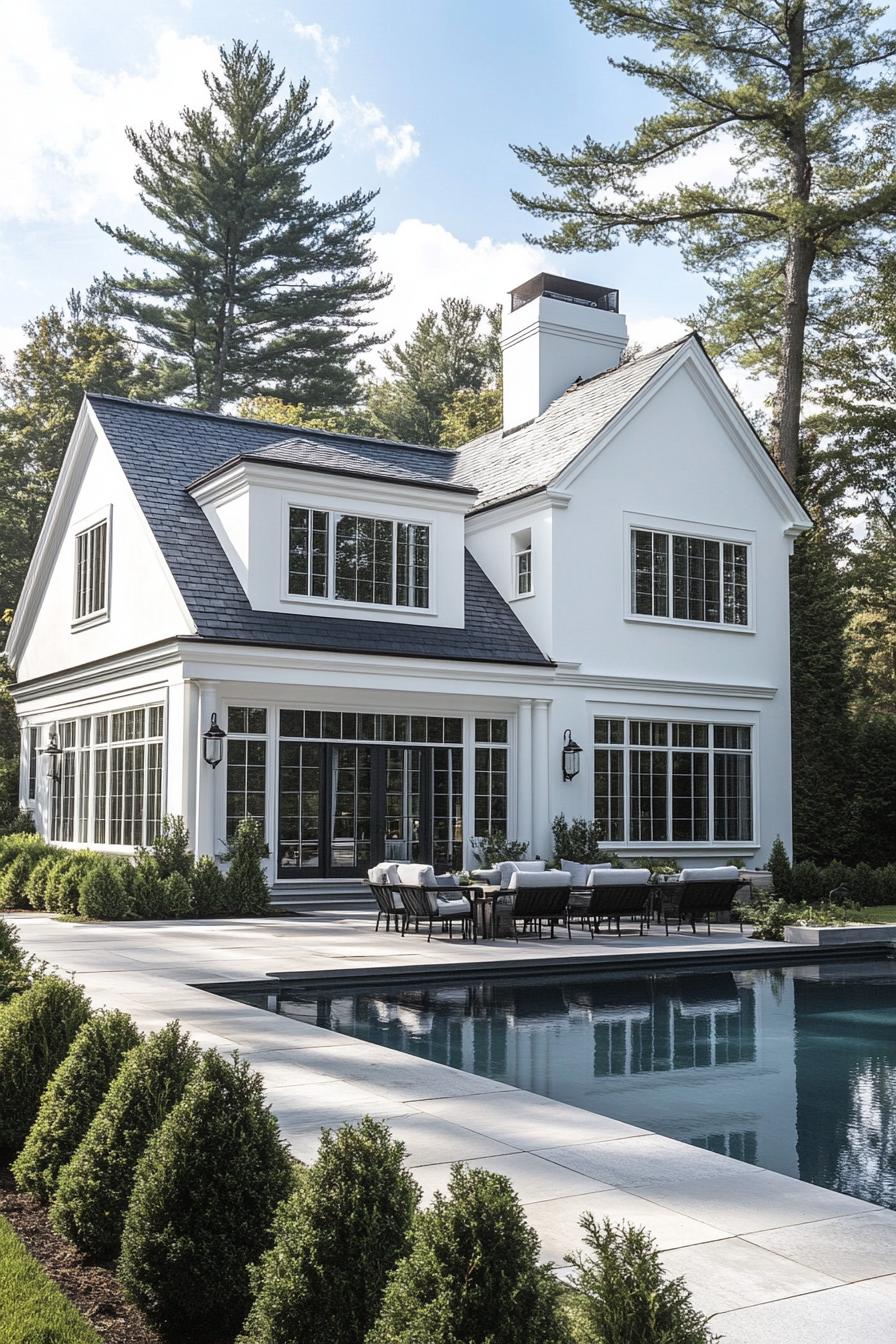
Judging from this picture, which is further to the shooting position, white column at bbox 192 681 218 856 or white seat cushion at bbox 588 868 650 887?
white column at bbox 192 681 218 856

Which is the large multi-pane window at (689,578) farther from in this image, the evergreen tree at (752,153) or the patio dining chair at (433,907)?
the patio dining chair at (433,907)

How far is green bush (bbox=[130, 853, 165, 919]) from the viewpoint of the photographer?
56.5ft

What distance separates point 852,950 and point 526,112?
62.1 ft

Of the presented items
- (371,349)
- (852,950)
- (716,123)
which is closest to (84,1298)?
(852,950)

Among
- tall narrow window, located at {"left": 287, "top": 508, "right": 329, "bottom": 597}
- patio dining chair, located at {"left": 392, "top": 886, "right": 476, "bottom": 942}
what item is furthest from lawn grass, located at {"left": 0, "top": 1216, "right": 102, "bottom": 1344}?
tall narrow window, located at {"left": 287, "top": 508, "right": 329, "bottom": 597}

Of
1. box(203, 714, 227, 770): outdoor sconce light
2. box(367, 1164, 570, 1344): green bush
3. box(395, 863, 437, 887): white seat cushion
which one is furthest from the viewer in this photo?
box(203, 714, 227, 770): outdoor sconce light

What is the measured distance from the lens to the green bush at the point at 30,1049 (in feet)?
21.1

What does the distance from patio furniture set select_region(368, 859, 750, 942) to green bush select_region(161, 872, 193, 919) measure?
269 cm

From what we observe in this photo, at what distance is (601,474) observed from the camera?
22.8 metres

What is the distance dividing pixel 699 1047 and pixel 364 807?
36.4ft

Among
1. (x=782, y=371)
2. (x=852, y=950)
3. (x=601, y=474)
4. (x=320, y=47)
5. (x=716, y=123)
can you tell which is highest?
(x=716, y=123)

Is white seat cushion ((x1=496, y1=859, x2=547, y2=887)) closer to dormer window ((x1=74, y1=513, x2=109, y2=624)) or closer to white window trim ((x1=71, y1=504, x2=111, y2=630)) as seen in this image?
white window trim ((x1=71, y1=504, x2=111, y2=630))

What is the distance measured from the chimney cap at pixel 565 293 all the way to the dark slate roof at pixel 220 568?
683 cm

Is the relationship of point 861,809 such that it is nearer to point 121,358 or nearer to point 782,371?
point 782,371
